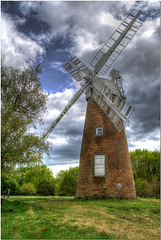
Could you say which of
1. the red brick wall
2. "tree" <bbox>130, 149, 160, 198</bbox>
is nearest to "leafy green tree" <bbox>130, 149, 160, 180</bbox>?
"tree" <bbox>130, 149, 160, 198</bbox>

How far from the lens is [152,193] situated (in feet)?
101

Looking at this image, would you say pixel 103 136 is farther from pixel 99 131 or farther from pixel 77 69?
pixel 77 69

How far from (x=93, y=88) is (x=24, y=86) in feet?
27.9

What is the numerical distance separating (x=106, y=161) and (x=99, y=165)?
69 cm

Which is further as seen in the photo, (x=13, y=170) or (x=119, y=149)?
(x=119, y=149)

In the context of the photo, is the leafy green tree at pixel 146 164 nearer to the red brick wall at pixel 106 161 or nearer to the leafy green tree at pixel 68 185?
the leafy green tree at pixel 68 185

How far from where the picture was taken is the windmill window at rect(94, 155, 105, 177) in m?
16.5

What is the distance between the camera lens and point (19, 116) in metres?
10.5

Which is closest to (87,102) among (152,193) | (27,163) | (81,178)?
(81,178)

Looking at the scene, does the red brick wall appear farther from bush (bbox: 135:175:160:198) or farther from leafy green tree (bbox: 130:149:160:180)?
leafy green tree (bbox: 130:149:160:180)

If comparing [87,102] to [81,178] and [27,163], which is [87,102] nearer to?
[81,178]

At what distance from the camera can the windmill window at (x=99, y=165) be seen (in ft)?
54.2

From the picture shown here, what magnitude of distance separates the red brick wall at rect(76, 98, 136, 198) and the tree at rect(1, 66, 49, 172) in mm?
6884

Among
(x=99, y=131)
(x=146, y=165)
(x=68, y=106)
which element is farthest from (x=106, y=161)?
(x=146, y=165)
